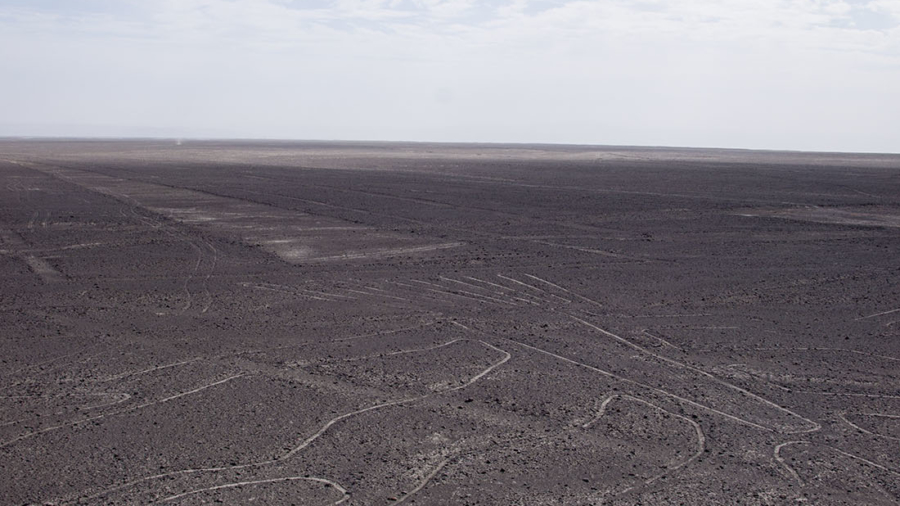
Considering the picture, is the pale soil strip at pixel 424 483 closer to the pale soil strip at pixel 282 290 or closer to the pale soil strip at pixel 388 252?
the pale soil strip at pixel 282 290

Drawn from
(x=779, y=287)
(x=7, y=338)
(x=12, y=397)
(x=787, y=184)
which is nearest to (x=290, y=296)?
(x=7, y=338)

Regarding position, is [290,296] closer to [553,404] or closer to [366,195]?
[553,404]

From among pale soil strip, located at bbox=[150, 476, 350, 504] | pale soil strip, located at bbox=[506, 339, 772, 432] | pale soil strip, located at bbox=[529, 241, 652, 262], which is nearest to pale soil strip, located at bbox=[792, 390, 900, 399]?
pale soil strip, located at bbox=[506, 339, 772, 432]

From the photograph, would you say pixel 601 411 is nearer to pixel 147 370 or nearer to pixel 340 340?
pixel 340 340

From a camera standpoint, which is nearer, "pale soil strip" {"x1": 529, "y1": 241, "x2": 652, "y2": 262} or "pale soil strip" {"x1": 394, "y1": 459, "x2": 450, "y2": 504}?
"pale soil strip" {"x1": 394, "y1": 459, "x2": 450, "y2": 504}

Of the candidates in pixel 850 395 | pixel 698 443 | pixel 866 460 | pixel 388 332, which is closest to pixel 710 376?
pixel 850 395

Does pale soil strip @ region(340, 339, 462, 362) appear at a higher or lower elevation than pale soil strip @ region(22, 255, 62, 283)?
higher

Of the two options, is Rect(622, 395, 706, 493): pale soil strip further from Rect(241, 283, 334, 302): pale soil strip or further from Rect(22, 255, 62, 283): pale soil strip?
Rect(22, 255, 62, 283): pale soil strip

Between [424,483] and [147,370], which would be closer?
[424,483]
